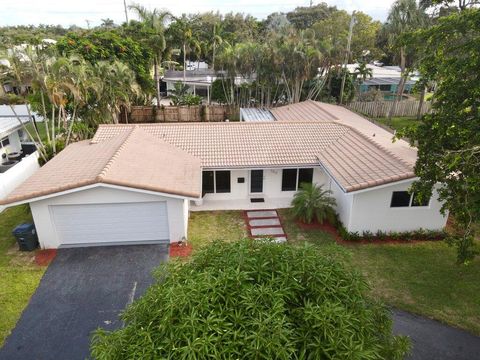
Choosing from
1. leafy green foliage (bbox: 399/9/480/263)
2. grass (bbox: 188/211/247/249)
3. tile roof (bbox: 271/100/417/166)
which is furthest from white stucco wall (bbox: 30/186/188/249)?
leafy green foliage (bbox: 399/9/480/263)

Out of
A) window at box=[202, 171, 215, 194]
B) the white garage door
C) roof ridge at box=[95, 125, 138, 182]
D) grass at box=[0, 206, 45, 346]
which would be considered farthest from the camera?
window at box=[202, 171, 215, 194]

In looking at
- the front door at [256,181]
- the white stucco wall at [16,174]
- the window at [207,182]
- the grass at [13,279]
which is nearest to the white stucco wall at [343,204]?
the front door at [256,181]

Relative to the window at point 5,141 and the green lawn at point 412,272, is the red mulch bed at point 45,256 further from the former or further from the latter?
the window at point 5,141

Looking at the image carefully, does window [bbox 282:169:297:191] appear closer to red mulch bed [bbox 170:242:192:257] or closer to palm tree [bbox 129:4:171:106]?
red mulch bed [bbox 170:242:192:257]

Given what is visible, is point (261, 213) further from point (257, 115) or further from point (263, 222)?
point (257, 115)

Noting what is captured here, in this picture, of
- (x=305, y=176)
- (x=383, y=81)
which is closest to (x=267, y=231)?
(x=305, y=176)

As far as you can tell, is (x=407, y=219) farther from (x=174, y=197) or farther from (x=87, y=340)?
(x=87, y=340)
